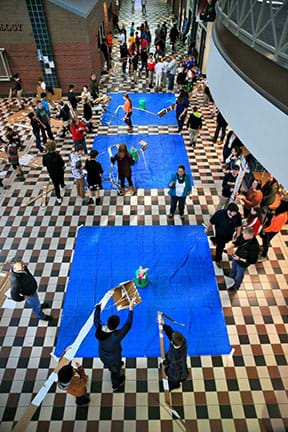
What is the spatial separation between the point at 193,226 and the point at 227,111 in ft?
10.4

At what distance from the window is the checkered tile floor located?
8.29 metres

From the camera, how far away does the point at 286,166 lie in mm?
3211

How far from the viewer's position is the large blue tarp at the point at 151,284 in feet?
17.2

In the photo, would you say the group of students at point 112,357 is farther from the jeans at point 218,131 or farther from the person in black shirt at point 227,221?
the jeans at point 218,131

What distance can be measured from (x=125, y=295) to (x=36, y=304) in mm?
1561

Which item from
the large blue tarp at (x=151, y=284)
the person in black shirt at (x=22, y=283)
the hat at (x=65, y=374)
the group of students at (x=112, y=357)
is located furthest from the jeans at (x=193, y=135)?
the hat at (x=65, y=374)

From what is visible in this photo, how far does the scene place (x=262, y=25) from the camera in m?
4.20

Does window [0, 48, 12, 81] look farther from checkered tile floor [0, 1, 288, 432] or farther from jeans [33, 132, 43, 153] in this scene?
checkered tile floor [0, 1, 288, 432]

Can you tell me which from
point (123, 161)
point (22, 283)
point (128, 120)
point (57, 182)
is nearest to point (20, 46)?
point (128, 120)

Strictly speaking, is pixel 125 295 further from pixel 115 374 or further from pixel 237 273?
pixel 237 273

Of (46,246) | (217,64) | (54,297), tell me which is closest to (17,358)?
A: (54,297)

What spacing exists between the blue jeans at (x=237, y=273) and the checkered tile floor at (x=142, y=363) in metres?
0.30

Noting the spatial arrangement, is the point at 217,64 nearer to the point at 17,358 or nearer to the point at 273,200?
the point at 273,200

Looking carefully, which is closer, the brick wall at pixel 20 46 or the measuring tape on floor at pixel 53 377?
the measuring tape on floor at pixel 53 377
